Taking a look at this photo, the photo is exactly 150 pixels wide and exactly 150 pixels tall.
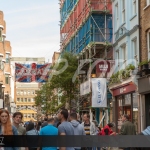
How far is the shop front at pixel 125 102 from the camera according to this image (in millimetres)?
20500

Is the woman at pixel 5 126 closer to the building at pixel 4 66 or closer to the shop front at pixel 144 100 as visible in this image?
the shop front at pixel 144 100

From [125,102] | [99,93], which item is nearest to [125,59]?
[125,102]

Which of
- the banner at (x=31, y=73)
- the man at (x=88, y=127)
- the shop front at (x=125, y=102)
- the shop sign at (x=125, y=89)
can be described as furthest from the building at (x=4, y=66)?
the man at (x=88, y=127)

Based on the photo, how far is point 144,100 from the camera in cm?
1911

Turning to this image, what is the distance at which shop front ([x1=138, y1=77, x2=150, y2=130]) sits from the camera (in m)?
18.4

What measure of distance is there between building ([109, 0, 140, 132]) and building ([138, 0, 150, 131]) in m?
0.45

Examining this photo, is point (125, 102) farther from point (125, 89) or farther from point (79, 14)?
point (79, 14)

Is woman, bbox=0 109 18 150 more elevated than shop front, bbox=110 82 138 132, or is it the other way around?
shop front, bbox=110 82 138 132

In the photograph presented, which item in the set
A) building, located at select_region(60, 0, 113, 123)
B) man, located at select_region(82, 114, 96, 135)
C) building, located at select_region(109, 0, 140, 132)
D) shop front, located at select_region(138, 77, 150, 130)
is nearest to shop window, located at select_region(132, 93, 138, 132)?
building, located at select_region(109, 0, 140, 132)

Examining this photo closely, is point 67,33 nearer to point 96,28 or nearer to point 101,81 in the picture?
point 96,28

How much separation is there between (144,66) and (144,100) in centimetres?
170

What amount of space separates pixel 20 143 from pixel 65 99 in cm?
2755

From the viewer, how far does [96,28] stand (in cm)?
2753

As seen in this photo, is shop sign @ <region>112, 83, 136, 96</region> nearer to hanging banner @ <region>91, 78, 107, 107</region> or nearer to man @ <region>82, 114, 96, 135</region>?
hanging banner @ <region>91, 78, 107, 107</region>
